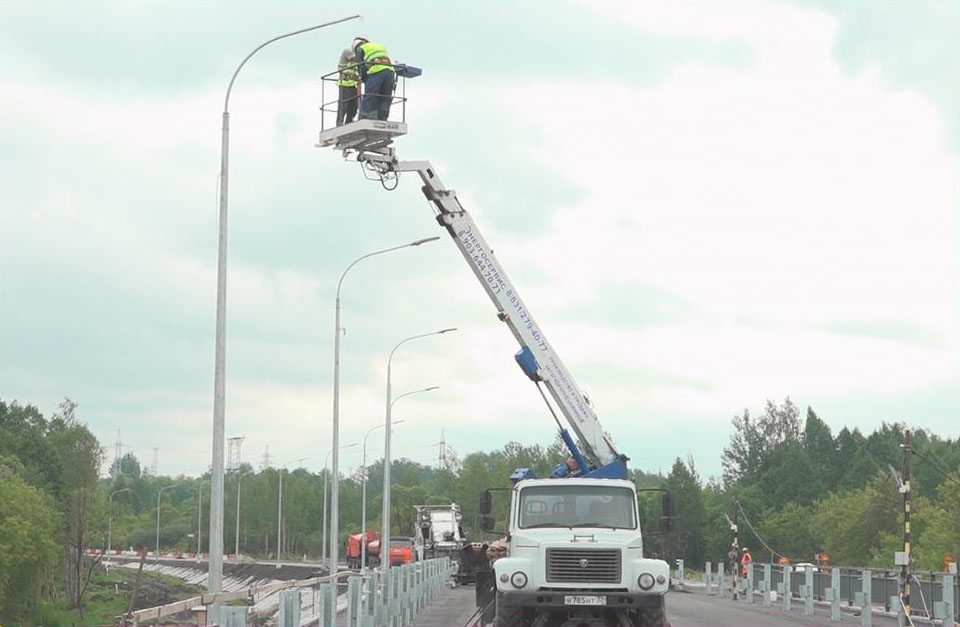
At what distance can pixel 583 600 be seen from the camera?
65.6 feet

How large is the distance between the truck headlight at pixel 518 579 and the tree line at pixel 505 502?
3561cm

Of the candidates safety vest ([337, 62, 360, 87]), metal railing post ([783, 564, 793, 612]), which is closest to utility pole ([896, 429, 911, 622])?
metal railing post ([783, 564, 793, 612])

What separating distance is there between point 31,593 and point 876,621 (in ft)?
167

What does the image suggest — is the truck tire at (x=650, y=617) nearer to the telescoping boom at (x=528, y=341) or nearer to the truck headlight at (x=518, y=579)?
the truck headlight at (x=518, y=579)

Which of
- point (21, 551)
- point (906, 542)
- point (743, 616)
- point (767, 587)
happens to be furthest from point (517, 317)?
point (21, 551)

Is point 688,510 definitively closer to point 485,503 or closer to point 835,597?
point 835,597

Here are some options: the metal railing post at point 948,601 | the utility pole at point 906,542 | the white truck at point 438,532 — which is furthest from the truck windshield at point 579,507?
the white truck at point 438,532

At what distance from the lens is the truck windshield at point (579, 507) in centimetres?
2103

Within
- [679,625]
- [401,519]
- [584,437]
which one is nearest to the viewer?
[584,437]

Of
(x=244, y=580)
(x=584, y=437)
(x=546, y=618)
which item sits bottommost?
(x=244, y=580)

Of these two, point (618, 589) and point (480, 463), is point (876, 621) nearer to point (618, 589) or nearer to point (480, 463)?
point (618, 589)

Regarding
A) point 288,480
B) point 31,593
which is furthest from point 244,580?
point 288,480

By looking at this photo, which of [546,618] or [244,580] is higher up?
[546,618]

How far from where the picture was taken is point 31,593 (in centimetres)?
7256
